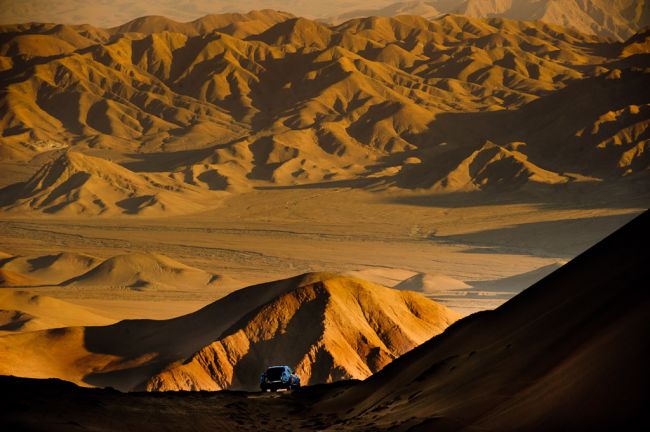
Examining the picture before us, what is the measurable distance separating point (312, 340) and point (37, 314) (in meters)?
27.0

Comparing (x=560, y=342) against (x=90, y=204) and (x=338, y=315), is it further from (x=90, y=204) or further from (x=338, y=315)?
(x=90, y=204)

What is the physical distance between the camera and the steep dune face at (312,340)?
4025cm

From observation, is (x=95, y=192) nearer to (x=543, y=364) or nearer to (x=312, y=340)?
(x=312, y=340)

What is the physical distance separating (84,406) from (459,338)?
1051 cm

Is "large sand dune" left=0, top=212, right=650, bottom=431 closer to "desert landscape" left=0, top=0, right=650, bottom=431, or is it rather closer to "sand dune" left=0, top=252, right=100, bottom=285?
"desert landscape" left=0, top=0, right=650, bottom=431

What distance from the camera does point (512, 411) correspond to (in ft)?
53.6

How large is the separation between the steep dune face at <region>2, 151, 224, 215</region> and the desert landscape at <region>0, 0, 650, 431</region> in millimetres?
409

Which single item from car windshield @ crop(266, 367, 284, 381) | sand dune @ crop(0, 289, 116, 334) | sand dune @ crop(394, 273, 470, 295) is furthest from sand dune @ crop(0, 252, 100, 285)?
car windshield @ crop(266, 367, 284, 381)

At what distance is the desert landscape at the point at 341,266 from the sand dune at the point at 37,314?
225 millimetres

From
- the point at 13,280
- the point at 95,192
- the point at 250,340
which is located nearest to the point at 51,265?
the point at 13,280

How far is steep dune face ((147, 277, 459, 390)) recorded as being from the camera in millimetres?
40250

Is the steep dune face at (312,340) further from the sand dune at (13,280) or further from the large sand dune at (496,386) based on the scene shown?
the sand dune at (13,280)

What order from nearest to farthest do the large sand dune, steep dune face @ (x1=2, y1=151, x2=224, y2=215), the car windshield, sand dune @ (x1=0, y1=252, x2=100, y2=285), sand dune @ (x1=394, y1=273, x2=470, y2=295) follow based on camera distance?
the large sand dune
the car windshield
sand dune @ (x1=394, y1=273, x2=470, y2=295)
sand dune @ (x1=0, y1=252, x2=100, y2=285)
steep dune face @ (x1=2, y1=151, x2=224, y2=215)

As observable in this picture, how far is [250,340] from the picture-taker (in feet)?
138
